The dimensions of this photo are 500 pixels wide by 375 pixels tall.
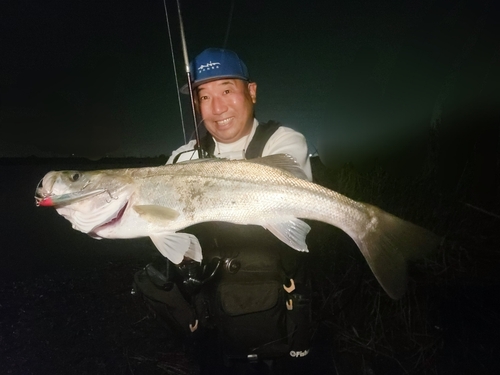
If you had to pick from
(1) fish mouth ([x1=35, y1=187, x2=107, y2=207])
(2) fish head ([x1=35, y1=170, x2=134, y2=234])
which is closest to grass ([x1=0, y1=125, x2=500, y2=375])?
(2) fish head ([x1=35, y1=170, x2=134, y2=234])

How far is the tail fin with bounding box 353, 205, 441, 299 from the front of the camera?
2.13 m

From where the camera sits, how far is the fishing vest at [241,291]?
2.84 meters

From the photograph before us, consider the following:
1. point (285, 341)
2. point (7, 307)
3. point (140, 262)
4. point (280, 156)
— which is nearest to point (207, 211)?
point (280, 156)

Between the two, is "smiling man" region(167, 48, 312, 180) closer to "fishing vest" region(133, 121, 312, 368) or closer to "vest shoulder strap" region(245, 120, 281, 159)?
"vest shoulder strap" region(245, 120, 281, 159)

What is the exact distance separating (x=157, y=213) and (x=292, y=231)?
976 mm

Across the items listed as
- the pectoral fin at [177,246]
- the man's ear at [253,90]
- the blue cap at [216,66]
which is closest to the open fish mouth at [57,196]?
the pectoral fin at [177,246]

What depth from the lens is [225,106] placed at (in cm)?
314

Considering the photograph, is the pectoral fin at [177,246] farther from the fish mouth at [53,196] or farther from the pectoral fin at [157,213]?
the fish mouth at [53,196]

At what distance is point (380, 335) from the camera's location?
12.9 feet

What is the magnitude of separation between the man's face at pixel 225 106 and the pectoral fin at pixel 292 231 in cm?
129

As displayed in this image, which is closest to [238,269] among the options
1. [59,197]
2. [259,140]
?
[259,140]

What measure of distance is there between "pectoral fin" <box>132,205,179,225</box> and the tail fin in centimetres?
133

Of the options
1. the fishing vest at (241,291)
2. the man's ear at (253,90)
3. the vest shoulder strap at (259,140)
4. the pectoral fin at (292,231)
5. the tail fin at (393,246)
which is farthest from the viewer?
the man's ear at (253,90)

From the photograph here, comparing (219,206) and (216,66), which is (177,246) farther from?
(216,66)
